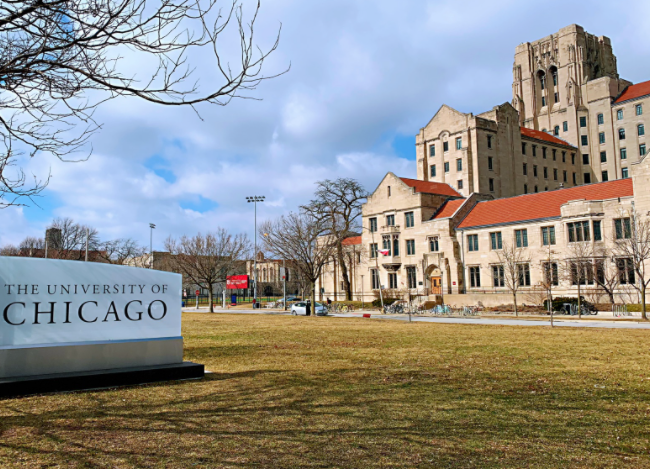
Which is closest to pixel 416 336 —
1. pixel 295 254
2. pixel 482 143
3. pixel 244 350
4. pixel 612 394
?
pixel 244 350

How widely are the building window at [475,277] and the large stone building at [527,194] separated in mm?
115

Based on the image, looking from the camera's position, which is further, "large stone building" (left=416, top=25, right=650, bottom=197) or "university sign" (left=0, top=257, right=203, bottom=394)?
"large stone building" (left=416, top=25, right=650, bottom=197)

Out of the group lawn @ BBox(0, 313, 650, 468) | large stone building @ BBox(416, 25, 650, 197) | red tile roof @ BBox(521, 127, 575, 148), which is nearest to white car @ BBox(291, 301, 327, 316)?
large stone building @ BBox(416, 25, 650, 197)

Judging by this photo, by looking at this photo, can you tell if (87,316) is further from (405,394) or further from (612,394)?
(612,394)

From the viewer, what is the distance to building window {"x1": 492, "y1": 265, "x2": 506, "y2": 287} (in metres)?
54.5

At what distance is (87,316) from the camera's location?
10031mm

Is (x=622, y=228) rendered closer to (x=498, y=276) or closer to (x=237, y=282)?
(x=498, y=276)

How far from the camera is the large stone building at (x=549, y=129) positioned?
71.1m

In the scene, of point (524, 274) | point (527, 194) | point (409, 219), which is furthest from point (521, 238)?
point (409, 219)

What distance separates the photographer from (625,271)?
4119 centimetres

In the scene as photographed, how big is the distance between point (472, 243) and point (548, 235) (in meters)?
9.23

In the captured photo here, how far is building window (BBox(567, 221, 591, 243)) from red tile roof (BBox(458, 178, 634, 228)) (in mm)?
2190

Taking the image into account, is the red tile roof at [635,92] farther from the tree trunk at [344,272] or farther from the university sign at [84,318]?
the university sign at [84,318]

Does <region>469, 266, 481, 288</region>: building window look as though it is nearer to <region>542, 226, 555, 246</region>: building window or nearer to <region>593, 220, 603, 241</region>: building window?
<region>542, 226, 555, 246</region>: building window
